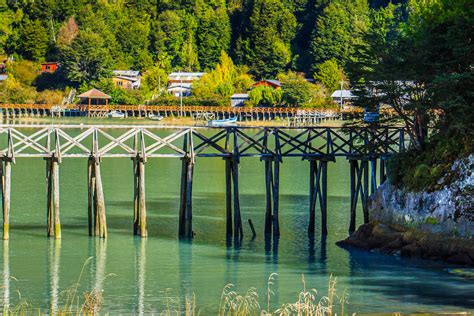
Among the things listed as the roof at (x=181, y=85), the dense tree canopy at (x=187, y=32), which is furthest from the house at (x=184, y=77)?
the dense tree canopy at (x=187, y=32)

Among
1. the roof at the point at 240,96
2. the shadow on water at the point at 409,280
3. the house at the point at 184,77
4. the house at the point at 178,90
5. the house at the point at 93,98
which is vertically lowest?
the shadow on water at the point at 409,280

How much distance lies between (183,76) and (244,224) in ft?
415

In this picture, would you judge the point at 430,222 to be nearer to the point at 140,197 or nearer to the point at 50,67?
the point at 140,197

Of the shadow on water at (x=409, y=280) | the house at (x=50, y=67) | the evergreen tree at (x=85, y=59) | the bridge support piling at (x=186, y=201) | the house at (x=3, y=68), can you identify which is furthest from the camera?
the house at (x=3, y=68)

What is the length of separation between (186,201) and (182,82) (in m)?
130

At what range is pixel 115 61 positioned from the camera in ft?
573

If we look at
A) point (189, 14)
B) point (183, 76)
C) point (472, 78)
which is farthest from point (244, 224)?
point (189, 14)

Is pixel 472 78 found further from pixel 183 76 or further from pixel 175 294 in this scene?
pixel 183 76

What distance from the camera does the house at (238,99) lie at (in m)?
164

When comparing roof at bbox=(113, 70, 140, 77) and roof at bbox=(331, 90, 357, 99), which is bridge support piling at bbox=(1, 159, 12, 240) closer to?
roof at bbox=(331, 90, 357, 99)

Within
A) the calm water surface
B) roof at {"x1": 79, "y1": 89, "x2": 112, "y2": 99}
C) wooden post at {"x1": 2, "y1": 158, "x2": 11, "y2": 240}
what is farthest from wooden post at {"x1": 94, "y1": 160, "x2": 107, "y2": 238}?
roof at {"x1": 79, "y1": 89, "x2": 112, "y2": 99}

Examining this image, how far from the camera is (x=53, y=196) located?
139ft

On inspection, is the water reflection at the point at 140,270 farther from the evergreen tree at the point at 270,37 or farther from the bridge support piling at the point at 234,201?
the evergreen tree at the point at 270,37

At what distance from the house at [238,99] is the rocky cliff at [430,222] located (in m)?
122
